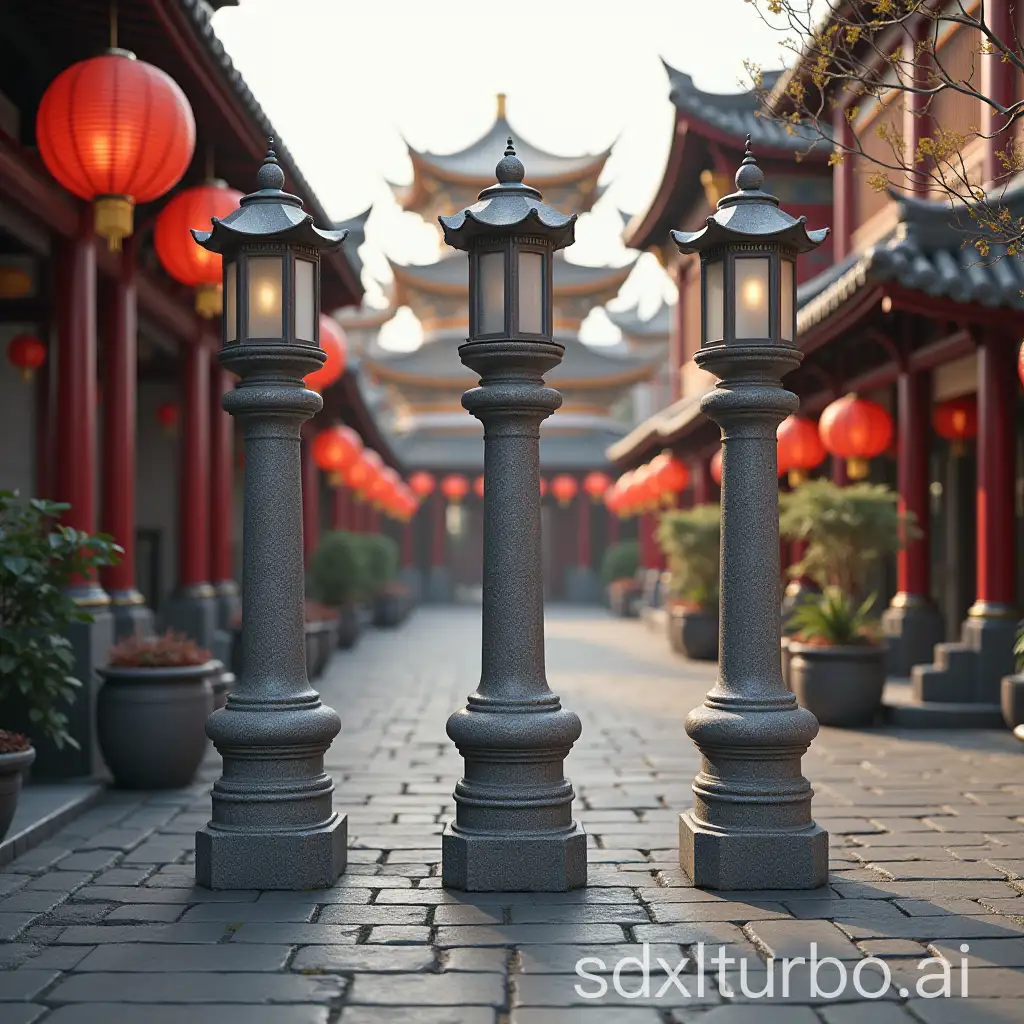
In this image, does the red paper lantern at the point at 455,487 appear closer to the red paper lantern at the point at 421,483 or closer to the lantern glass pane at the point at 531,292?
the red paper lantern at the point at 421,483

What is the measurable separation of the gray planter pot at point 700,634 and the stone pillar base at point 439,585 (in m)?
17.6

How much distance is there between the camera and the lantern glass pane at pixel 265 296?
514 centimetres

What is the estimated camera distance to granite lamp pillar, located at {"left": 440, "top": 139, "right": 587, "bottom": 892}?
4.96 metres

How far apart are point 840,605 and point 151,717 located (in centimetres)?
525

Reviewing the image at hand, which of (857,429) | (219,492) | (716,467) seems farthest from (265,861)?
(716,467)

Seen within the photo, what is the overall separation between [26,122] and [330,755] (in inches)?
163

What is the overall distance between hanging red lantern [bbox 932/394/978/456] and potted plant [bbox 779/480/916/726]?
1995 millimetres

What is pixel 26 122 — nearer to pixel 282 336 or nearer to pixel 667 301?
pixel 282 336

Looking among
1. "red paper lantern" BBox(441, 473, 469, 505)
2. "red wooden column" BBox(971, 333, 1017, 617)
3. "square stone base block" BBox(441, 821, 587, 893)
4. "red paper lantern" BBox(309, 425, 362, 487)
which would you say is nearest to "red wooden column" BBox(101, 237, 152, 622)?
"square stone base block" BBox(441, 821, 587, 893)

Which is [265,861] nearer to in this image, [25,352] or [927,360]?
[25,352]

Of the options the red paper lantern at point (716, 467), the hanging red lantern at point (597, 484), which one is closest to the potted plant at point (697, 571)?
the red paper lantern at point (716, 467)

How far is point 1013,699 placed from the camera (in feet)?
28.1

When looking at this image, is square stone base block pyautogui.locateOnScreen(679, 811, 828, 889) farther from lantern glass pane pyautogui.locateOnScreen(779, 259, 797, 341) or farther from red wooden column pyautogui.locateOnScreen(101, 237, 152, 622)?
red wooden column pyautogui.locateOnScreen(101, 237, 152, 622)

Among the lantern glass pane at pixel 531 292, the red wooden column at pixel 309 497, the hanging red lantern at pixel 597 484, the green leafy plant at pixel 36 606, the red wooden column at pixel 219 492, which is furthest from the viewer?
the hanging red lantern at pixel 597 484
